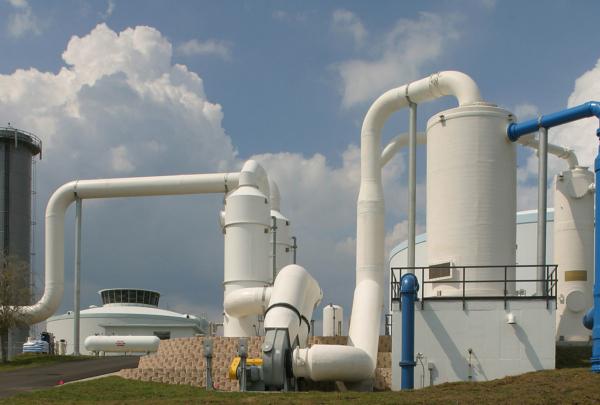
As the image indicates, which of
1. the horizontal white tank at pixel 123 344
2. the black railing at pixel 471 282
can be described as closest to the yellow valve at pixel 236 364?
the black railing at pixel 471 282

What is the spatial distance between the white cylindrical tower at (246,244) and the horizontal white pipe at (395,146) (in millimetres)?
6287

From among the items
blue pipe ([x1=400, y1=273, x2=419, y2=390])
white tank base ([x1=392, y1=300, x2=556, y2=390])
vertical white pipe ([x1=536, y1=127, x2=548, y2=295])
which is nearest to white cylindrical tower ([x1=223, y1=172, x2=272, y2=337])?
white tank base ([x1=392, y1=300, x2=556, y2=390])

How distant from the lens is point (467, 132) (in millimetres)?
31719

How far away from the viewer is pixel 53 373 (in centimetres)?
3897

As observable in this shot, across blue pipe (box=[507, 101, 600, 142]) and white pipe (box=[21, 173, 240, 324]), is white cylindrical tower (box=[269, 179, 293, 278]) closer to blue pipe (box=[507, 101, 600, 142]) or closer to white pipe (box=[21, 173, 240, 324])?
white pipe (box=[21, 173, 240, 324])

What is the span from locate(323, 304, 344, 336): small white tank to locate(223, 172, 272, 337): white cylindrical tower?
5.07 meters

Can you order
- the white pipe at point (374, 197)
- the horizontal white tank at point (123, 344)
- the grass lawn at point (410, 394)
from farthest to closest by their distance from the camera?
the horizontal white tank at point (123, 344)
the white pipe at point (374, 197)
the grass lawn at point (410, 394)

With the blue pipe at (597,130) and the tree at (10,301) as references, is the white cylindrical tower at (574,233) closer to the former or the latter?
the blue pipe at (597,130)

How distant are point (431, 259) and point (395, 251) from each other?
113ft

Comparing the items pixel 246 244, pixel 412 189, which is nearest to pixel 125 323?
pixel 246 244

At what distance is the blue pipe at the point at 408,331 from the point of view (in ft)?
91.8

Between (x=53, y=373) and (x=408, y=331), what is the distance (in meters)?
19.1

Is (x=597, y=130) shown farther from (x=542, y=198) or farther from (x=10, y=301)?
(x=10, y=301)

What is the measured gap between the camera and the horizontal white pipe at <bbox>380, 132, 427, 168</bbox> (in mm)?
39344
